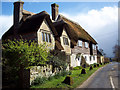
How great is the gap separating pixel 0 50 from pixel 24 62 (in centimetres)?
223

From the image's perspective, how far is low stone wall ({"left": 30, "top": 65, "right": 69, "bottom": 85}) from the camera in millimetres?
11312

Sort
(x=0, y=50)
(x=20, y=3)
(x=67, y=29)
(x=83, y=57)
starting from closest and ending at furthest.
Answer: (x=0, y=50) < (x=20, y=3) < (x=67, y=29) < (x=83, y=57)

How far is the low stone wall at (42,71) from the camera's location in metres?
11.3

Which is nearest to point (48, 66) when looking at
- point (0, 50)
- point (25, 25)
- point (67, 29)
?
point (0, 50)

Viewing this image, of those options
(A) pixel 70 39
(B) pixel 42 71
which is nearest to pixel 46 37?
(A) pixel 70 39

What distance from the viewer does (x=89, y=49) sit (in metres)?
36.0

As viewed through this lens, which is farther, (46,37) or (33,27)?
(46,37)

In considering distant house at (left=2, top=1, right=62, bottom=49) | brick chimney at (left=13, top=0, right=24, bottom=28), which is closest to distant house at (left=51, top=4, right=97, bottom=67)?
distant house at (left=2, top=1, right=62, bottom=49)

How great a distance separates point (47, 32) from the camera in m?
21.4

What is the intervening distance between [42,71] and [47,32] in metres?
9.84

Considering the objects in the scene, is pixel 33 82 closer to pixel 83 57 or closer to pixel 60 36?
pixel 60 36

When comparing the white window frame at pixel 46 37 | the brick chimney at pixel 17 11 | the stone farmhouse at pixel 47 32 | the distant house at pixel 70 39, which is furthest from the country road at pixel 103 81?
the brick chimney at pixel 17 11

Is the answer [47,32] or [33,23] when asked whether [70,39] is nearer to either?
[47,32]

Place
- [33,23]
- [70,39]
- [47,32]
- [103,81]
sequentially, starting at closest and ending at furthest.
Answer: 1. [103,81]
2. [33,23]
3. [47,32]
4. [70,39]
